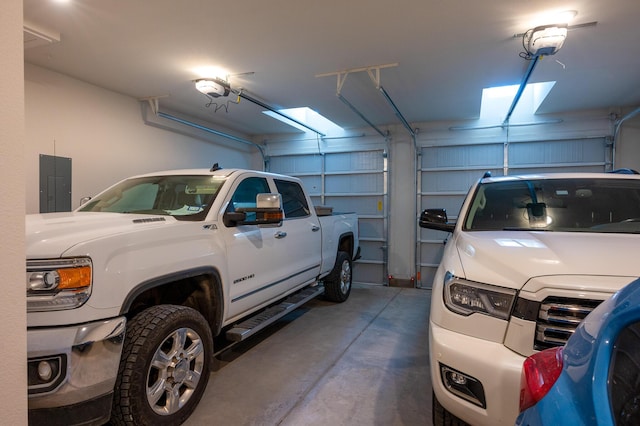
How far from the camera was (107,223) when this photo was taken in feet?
8.79

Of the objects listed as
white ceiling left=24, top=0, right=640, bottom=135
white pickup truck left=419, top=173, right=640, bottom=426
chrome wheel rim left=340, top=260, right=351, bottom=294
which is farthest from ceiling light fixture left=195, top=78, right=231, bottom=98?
white pickup truck left=419, top=173, right=640, bottom=426

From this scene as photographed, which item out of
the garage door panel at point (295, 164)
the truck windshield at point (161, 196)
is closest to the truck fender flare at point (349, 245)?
the garage door panel at point (295, 164)

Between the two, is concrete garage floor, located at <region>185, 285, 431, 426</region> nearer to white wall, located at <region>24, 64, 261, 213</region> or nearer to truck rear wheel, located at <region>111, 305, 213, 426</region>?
truck rear wheel, located at <region>111, 305, 213, 426</region>

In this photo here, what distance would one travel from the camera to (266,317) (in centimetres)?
402

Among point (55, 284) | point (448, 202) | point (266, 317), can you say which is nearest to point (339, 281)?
point (266, 317)

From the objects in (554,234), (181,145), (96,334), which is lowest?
(96,334)

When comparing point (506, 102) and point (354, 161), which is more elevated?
point (506, 102)

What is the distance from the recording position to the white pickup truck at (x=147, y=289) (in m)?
2.05

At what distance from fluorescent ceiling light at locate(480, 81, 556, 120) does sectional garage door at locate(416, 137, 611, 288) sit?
24.0 inches

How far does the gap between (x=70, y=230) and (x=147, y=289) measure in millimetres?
623

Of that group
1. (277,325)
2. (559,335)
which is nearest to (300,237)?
(277,325)

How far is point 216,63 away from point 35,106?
8.00 feet

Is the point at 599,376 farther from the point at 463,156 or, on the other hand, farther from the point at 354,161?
the point at 354,161

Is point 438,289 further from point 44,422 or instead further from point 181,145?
point 181,145
